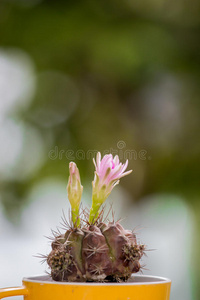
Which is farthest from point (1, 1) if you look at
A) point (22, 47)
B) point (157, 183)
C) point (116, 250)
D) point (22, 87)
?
point (116, 250)

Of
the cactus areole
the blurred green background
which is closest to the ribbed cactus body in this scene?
the cactus areole

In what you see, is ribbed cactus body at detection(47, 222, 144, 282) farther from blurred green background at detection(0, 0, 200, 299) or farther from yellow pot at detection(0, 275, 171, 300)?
blurred green background at detection(0, 0, 200, 299)

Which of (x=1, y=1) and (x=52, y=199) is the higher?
(x=1, y=1)

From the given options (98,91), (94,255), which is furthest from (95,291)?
(98,91)

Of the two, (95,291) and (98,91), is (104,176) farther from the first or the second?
(98,91)

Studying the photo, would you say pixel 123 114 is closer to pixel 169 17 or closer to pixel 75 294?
pixel 169 17

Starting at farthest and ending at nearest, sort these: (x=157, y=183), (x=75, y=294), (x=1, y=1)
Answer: (x=1, y=1)
(x=157, y=183)
(x=75, y=294)

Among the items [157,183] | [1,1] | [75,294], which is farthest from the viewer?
[1,1]
